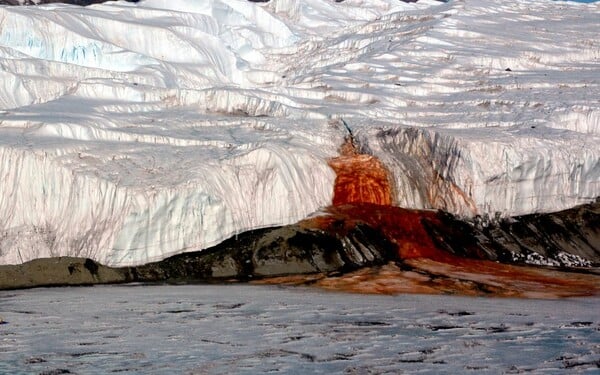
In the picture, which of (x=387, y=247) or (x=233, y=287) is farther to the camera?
(x=387, y=247)

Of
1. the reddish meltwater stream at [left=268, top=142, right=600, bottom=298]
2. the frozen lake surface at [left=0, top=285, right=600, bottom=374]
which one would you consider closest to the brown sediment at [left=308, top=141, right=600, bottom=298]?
the reddish meltwater stream at [left=268, top=142, right=600, bottom=298]

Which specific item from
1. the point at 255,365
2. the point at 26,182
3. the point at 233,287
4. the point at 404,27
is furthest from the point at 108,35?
the point at 255,365

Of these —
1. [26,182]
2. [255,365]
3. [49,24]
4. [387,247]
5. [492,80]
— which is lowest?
[255,365]

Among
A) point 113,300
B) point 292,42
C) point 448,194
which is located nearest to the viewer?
point 113,300

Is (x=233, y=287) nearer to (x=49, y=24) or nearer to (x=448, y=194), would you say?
(x=448, y=194)

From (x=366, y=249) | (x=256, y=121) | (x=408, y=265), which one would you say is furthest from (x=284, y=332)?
(x=256, y=121)
